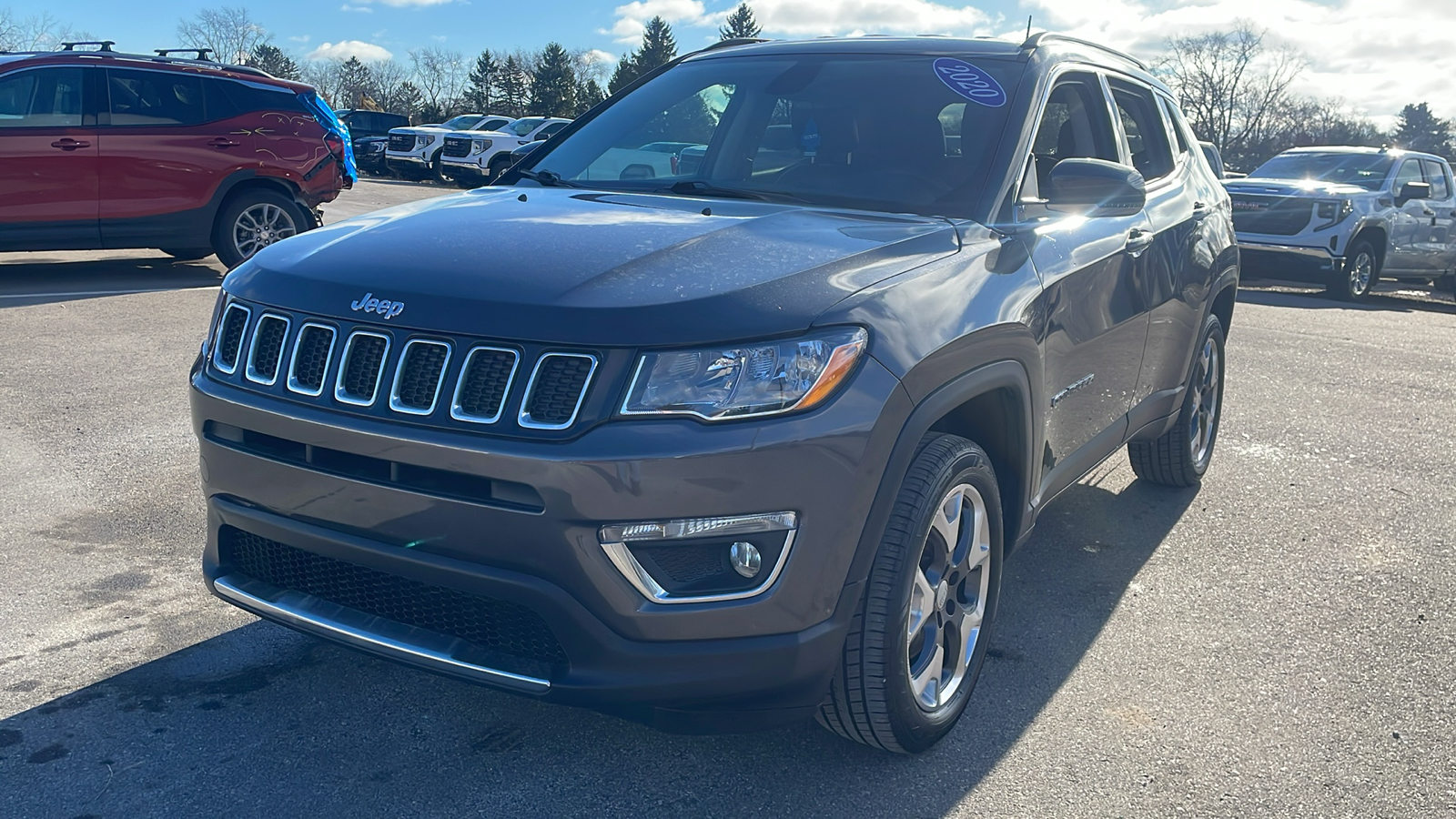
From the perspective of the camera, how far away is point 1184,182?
492 centimetres

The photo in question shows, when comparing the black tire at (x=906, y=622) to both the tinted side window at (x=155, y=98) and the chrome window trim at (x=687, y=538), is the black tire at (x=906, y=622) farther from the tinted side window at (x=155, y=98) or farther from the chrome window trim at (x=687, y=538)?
the tinted side window at (x=155, y=98)

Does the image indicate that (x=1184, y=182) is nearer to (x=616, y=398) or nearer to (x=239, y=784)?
(x=616, y=398)

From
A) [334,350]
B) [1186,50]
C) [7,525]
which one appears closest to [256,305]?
[334,350]

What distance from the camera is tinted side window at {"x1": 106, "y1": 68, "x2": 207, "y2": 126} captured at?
9.77 m

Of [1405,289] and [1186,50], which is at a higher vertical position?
[1186,50]

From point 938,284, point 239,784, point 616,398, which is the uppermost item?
point 938,284

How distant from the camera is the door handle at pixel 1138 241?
3994 millimetres

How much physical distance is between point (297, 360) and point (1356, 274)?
13860 millimetres

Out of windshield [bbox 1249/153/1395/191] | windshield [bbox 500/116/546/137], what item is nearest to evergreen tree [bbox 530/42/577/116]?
windshield [bbox 500/116/546/137]

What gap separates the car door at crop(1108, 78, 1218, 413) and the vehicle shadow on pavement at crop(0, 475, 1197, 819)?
1451 millimetres

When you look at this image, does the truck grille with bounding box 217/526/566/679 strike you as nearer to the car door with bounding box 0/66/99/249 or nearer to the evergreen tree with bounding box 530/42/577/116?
the car door with bounding box 0/66/99/249

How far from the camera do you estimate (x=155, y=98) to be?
9.95m

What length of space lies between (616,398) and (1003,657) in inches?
69.8

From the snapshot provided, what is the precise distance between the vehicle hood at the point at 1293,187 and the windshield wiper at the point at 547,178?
1164 centimetres
